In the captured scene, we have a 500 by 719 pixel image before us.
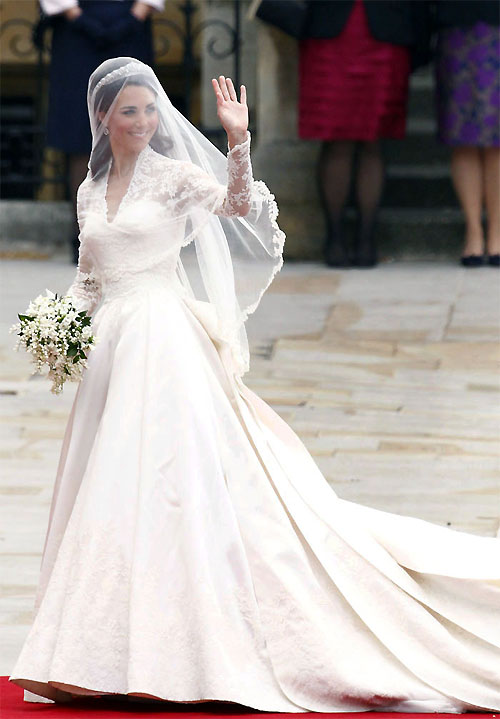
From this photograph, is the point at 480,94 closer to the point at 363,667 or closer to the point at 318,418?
the point at 318,418

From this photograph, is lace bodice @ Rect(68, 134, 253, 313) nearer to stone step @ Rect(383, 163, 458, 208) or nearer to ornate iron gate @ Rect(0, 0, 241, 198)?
ornate iron gate @ Rect(0, 0, 241, 198)

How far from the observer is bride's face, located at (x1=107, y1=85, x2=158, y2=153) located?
3.88 m

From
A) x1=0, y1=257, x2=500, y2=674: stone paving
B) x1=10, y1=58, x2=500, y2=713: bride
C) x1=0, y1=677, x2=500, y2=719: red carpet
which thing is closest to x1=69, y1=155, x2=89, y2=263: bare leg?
x1=0, y1=257, x2=500, y2=674: stone paving

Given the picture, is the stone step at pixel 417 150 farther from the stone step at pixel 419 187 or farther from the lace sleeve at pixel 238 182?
the lace sleeve at pixel 238 182

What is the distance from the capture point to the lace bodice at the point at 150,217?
12.7 ft

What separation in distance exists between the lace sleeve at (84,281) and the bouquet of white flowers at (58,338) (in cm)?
18

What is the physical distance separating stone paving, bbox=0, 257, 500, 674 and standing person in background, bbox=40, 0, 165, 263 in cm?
75

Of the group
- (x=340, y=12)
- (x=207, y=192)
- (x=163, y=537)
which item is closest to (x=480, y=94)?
(x=340, y=12)

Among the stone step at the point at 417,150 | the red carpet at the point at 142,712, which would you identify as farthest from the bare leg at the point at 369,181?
the red carpet at the point at 142,712

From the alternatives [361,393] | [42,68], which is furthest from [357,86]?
[361,393]

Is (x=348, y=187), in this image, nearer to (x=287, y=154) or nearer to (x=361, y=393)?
(x=287, y=154)

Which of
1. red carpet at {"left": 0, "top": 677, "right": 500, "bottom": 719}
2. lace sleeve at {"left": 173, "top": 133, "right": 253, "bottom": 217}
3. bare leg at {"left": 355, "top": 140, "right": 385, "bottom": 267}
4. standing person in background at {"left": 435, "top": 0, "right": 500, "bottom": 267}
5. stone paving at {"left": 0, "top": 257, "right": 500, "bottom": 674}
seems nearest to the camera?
red carpet at {"left": 0, "top": 677, "right": 500, "bottom": 719}

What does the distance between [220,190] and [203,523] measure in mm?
827

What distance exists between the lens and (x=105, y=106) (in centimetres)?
391
